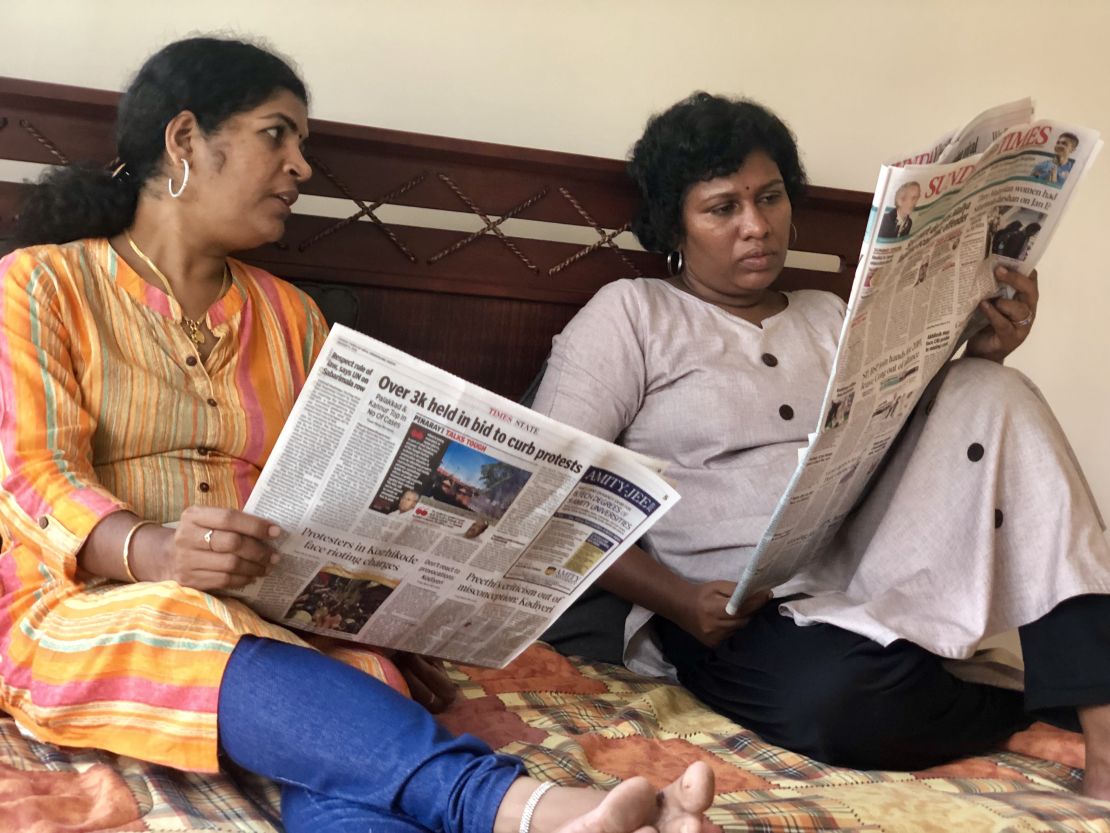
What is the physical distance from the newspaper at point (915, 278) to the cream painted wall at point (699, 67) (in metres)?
0.82

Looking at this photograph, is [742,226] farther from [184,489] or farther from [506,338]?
[184,489]

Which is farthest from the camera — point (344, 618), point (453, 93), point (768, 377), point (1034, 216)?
point (453, 93)

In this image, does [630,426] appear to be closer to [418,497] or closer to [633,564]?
[633,564]

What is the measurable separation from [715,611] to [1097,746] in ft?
1.46

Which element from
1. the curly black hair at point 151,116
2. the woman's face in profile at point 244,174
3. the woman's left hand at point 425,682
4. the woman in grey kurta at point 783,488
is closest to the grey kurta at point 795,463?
the woman in grey kurta at point 783,488

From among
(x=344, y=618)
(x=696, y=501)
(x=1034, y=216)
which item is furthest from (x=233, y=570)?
(x=1034, y=216)

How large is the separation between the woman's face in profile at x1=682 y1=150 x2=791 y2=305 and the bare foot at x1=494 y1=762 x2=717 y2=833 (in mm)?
958

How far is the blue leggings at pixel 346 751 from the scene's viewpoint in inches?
34.9

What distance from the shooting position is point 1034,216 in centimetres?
133

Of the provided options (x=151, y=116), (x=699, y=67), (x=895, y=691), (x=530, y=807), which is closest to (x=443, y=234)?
(x=151, y=116)

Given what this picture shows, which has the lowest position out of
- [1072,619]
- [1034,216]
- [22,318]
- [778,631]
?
[778,631]

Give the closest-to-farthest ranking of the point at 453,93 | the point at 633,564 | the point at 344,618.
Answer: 1. the point at 344,618
2. the point at 633,564
3. the point at 453,93

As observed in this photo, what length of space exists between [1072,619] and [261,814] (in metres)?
0.86

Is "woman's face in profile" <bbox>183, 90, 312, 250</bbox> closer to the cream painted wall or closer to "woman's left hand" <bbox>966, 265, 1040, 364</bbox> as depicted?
the cream painted wall
